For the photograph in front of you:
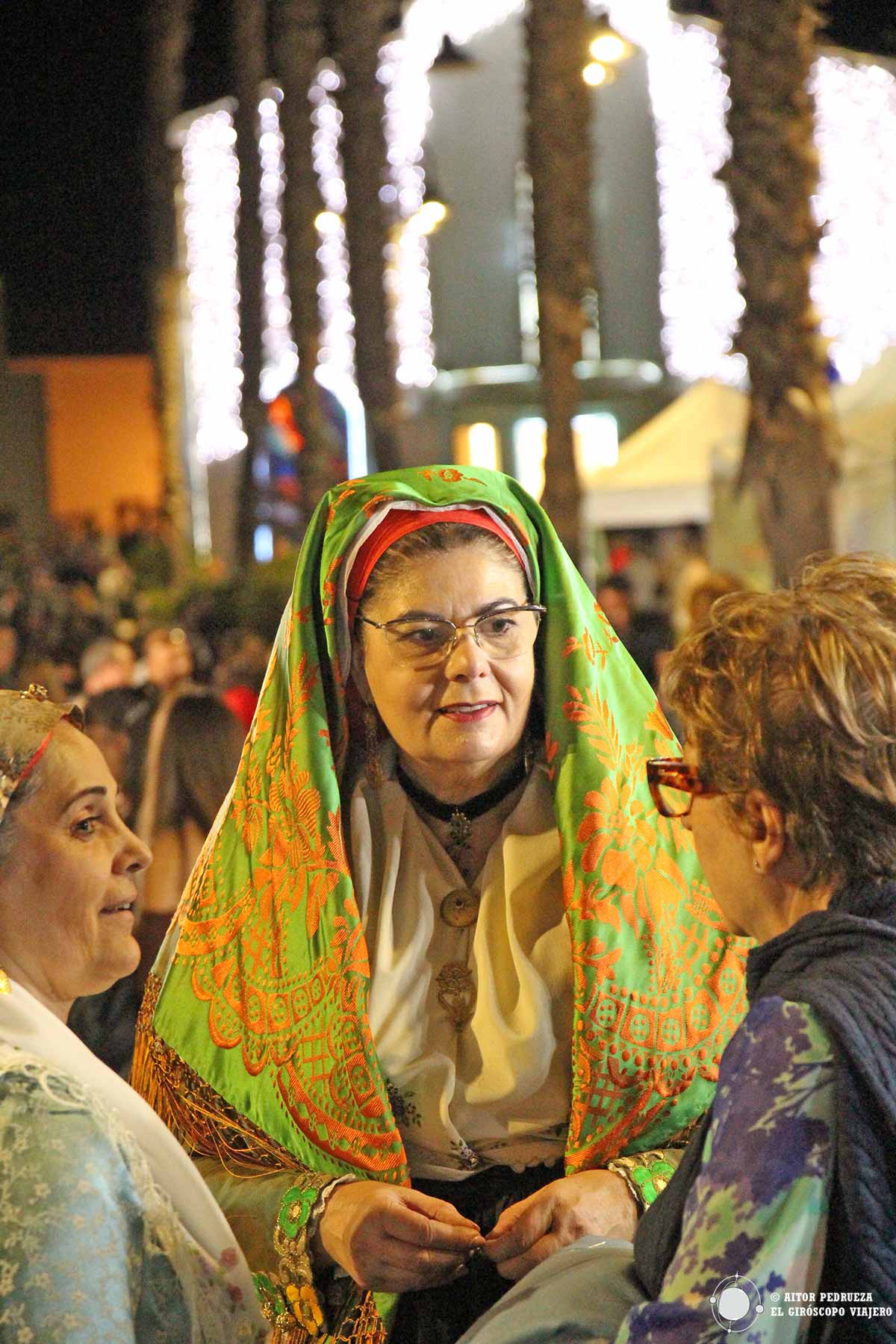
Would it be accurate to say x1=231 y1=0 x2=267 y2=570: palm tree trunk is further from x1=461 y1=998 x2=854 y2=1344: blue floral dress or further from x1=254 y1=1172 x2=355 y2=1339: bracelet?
x1=461 y1=998 x2=854 y2=1344: blue floral dress

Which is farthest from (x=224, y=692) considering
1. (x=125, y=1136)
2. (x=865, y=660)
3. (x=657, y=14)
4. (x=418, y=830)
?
(x=657, y=14)

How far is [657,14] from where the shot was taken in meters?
29.5

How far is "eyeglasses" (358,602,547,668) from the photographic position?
2432 millimetres

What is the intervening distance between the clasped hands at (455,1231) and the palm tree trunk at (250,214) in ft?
46.6

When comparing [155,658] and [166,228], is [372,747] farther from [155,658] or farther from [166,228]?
[166,228]

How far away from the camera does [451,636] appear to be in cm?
243

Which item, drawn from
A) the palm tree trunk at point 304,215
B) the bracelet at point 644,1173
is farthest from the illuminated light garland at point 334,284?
the bracelet at point 644,1173

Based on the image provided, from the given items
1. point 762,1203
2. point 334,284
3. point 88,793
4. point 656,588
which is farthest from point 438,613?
point 334,284

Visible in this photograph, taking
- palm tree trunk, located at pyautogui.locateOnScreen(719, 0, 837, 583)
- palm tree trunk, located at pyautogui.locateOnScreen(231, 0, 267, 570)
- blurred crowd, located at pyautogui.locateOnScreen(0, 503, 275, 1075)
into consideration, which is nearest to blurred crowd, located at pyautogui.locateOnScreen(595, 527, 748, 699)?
palm tree trunk, located at pyautogui.locateOnScreen(719, 0, 837, 583)

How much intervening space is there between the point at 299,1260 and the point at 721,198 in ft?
94.8

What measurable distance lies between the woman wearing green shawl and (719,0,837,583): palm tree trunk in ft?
16.3

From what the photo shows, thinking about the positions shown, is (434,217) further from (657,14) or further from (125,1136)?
(657,14)

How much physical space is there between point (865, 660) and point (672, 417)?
1120cm

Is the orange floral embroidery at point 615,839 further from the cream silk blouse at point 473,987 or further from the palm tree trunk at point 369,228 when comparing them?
the palm tree trunk at point 369,228
